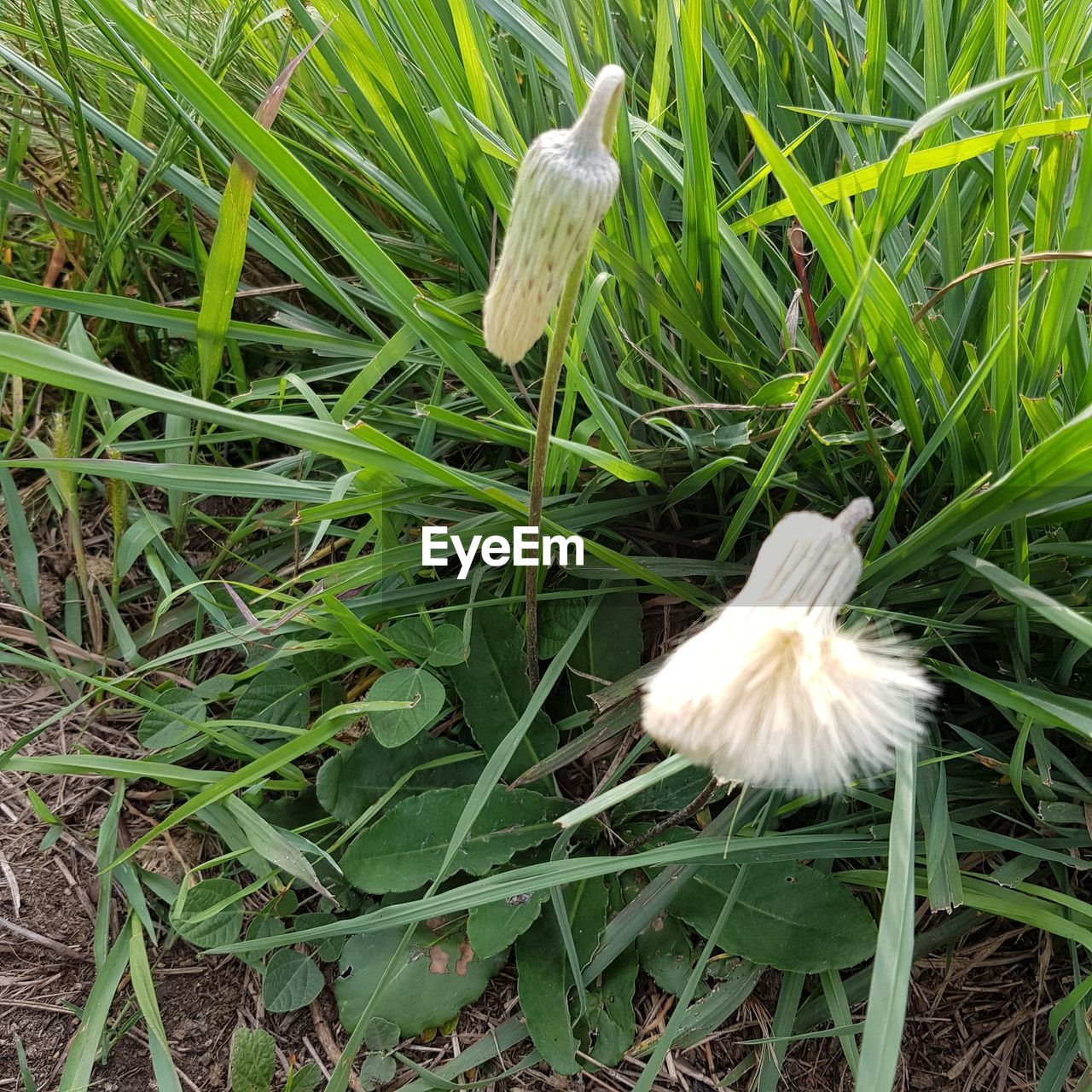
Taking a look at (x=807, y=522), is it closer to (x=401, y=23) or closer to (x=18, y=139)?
(x=401, y=23)

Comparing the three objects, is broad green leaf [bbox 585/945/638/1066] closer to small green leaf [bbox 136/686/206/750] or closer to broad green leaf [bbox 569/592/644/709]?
broad green leaf [bbox 569/592/644/709]

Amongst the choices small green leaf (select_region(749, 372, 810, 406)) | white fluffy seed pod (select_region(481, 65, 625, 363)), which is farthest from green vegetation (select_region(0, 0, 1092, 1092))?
white fluffy seed pod (select_region(481, 65, 625, 363))

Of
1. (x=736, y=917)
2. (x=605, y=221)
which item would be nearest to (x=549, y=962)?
(x=736, y=917)

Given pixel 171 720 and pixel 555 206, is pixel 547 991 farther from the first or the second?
pixel 555 206

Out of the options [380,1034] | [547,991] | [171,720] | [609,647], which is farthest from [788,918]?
[171,720]

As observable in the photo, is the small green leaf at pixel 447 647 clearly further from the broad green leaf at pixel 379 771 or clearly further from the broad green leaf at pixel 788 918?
the broad green leaf at pixel 788 918

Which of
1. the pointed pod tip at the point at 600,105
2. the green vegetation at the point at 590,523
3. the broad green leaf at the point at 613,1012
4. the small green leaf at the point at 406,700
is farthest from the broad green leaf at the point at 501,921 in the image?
the pointed pod tip at the point at 600,105
